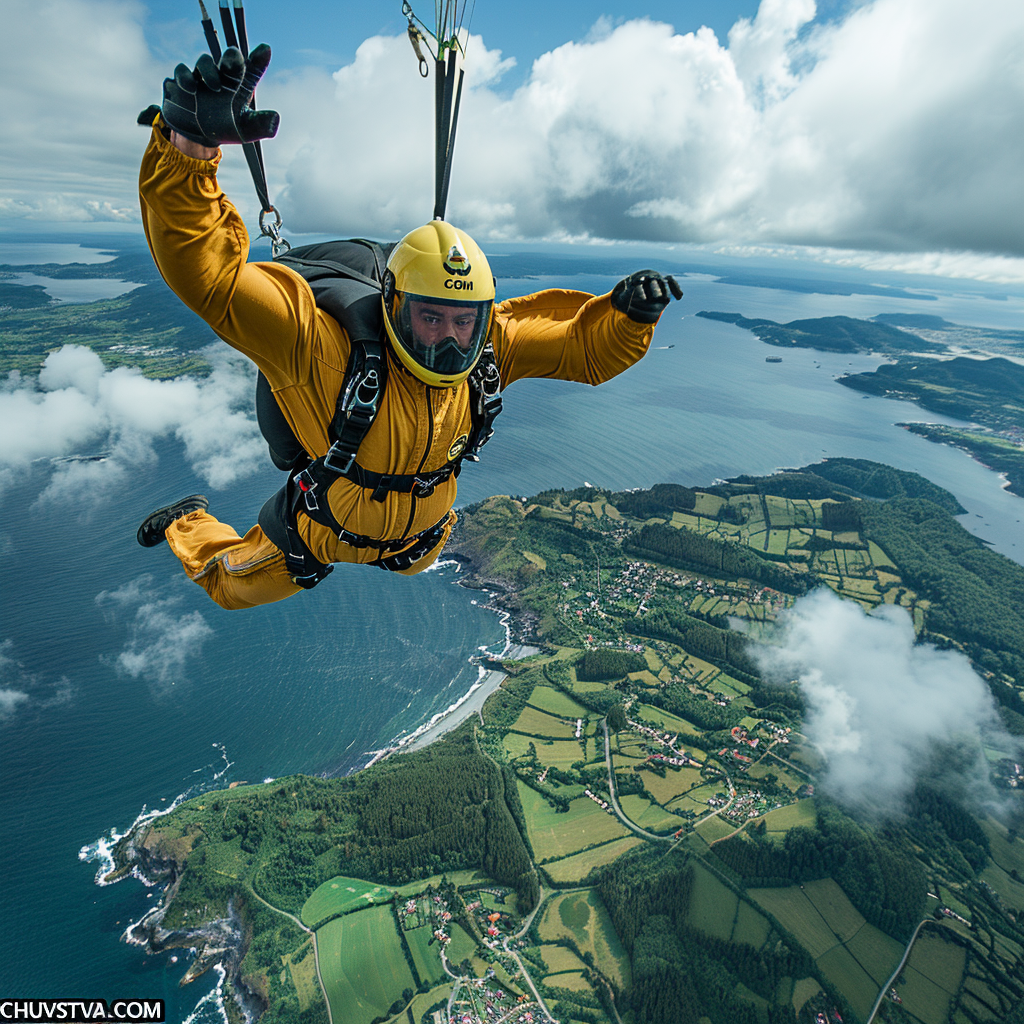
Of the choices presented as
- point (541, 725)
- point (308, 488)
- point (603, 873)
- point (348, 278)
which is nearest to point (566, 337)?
point (348, 278)

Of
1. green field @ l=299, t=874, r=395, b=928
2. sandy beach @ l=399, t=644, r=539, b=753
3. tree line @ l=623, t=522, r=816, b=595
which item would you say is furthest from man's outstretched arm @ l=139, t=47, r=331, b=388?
tree line @ l=623, t=522, r=816, b=595

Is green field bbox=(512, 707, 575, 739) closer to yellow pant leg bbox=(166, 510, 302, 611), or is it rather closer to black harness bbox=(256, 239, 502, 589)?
yellow pant leg bbox=(166, 510, 302, 611)

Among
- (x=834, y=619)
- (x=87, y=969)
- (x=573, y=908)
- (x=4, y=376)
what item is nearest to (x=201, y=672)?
(x=87, y=969)

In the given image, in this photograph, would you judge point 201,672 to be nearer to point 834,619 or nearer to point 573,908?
point 573,908

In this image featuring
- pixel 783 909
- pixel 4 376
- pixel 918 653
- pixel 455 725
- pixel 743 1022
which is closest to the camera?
pixel 743 1022

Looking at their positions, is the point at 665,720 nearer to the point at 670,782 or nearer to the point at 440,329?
the point at 670,782

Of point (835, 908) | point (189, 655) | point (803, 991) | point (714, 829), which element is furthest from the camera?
point (189, 655)

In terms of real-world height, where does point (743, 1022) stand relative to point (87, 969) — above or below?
above

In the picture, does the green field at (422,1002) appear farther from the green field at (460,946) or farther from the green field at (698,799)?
the green field at (698,799)
